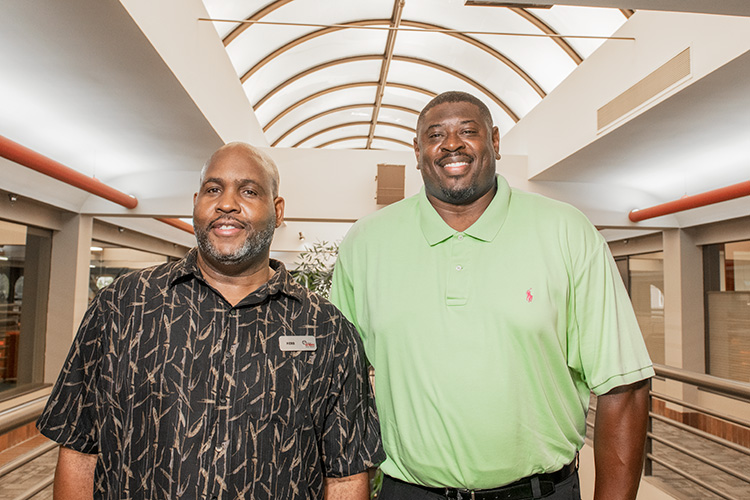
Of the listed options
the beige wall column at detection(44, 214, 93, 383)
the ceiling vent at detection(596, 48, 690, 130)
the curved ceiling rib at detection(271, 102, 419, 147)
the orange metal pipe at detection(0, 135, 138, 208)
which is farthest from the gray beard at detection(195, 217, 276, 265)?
the curved ceiling rib at detection(271, 102, 419, 147)

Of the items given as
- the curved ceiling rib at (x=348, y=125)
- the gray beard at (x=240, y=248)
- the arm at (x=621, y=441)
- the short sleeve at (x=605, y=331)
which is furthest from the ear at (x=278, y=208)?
the curved ceiling rib at (x=348, y=125)

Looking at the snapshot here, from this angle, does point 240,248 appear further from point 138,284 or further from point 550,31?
point 550,31

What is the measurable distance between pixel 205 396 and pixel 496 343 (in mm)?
752

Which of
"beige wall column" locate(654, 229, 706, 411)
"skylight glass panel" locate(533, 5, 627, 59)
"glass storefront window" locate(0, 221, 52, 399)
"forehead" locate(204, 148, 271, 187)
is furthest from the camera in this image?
"beige wall column" locate(654, 229, 706, 411)

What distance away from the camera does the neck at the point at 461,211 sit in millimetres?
1654

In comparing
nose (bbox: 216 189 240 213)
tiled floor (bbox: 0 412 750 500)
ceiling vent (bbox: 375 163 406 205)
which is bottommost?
tiled floor (bbox: 0 412 750 500)

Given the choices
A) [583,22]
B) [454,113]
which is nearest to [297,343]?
[454,113]

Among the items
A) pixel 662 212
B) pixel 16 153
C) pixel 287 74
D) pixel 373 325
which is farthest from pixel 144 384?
pixel 287 74

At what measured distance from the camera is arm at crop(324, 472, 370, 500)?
4.86 ft

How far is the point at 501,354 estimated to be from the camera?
1.43 m

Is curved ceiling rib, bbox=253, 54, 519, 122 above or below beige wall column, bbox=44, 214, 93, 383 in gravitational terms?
above

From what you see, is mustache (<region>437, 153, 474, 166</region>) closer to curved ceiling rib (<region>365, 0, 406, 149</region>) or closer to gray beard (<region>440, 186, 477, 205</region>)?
gray beard (<region>440, 186, 477, 205</region>)

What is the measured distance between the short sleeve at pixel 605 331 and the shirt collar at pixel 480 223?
0.87 feet

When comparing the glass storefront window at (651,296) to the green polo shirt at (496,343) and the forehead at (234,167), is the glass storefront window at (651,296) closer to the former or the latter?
the green polo shirt at (496,343)
